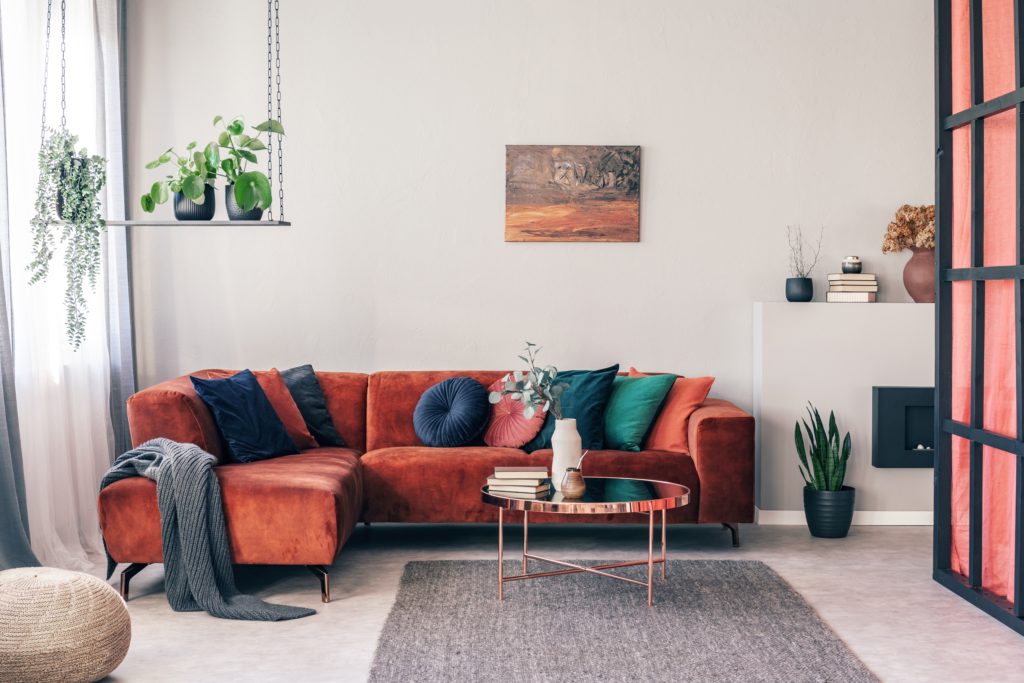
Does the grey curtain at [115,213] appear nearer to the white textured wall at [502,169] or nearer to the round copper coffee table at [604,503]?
the white textured wall at [502,169]

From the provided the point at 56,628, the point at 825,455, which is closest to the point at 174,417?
the point at 56,628

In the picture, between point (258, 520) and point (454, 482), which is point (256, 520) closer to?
point (258, 520)

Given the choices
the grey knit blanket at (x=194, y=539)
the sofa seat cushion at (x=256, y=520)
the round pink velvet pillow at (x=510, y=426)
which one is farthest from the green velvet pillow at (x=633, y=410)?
the grey knit blanket at (x=194, y=539)

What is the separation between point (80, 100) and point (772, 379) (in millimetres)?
3647

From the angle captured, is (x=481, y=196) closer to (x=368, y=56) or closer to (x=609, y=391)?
(x=368, y=56)

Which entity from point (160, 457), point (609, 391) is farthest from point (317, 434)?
point (609, 391)

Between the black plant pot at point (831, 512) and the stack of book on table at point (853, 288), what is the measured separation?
101cm

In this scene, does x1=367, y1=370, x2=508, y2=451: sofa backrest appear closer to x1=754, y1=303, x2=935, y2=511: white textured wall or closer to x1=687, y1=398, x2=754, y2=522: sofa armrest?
x1=687, y1=398, x2=754, y2=522: sofa armrest

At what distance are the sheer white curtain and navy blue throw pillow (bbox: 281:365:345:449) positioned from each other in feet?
2.93

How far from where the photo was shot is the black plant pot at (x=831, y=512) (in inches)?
184

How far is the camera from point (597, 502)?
11.1ft

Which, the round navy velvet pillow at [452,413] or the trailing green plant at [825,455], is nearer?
the round navy velvet pillow at [452,413]

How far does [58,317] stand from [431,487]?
5.94 feet

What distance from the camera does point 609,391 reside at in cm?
475
